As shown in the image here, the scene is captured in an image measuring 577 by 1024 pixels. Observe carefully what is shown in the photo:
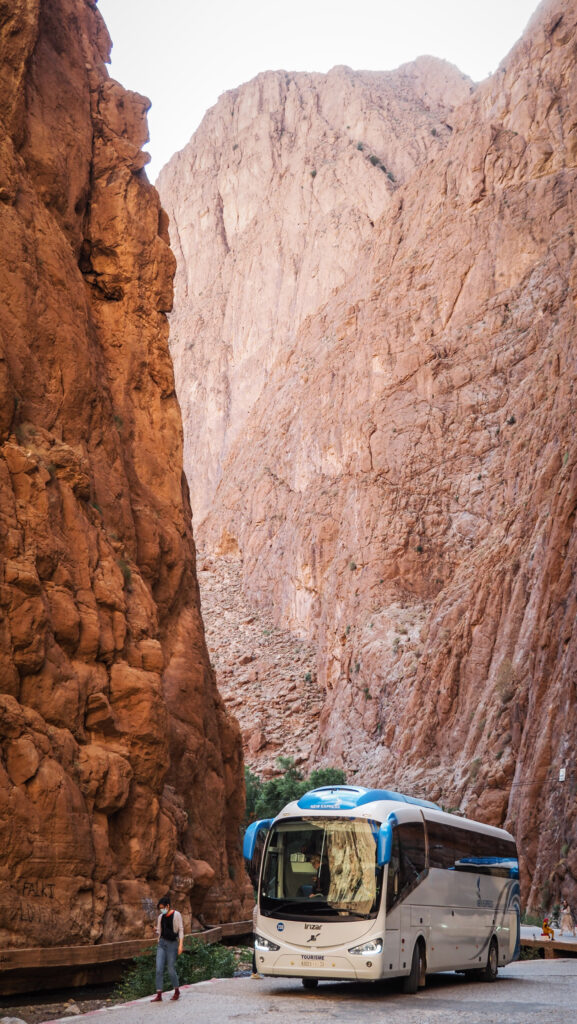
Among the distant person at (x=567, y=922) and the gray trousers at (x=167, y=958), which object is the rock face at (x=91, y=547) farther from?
the distant person at (x=567, y=922)

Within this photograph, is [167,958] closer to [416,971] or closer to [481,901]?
[416,971]

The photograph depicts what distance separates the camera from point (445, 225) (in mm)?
73000

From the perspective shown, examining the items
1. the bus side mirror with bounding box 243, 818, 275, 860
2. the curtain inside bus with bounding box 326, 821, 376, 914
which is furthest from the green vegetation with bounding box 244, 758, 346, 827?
the curtain inside bus with bounding box 326, 821, 376, 914

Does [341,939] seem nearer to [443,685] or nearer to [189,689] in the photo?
[189,689]

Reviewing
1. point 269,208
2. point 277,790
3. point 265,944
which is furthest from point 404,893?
point 269,208

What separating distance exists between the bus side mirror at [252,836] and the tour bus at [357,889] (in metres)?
0.02

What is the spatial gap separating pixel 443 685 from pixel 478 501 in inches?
564

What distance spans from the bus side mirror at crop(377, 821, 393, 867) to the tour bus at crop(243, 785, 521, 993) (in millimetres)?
13

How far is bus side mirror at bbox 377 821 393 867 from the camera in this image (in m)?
14.0

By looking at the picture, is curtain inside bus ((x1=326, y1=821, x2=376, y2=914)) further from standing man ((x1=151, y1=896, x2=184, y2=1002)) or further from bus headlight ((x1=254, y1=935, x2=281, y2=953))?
standing man ((x1=151, y1=896, x2=184, y2=1002))

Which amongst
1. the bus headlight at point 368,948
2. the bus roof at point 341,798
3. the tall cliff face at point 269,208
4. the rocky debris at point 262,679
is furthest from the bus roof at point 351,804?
the tall cliff face at point 269,208

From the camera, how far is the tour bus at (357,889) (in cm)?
1377

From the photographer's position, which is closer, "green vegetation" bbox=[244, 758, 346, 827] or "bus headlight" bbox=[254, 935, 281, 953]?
"bus headlight" bbox=[254, 935, 281, 953]

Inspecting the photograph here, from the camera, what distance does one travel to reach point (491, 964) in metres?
18.1
